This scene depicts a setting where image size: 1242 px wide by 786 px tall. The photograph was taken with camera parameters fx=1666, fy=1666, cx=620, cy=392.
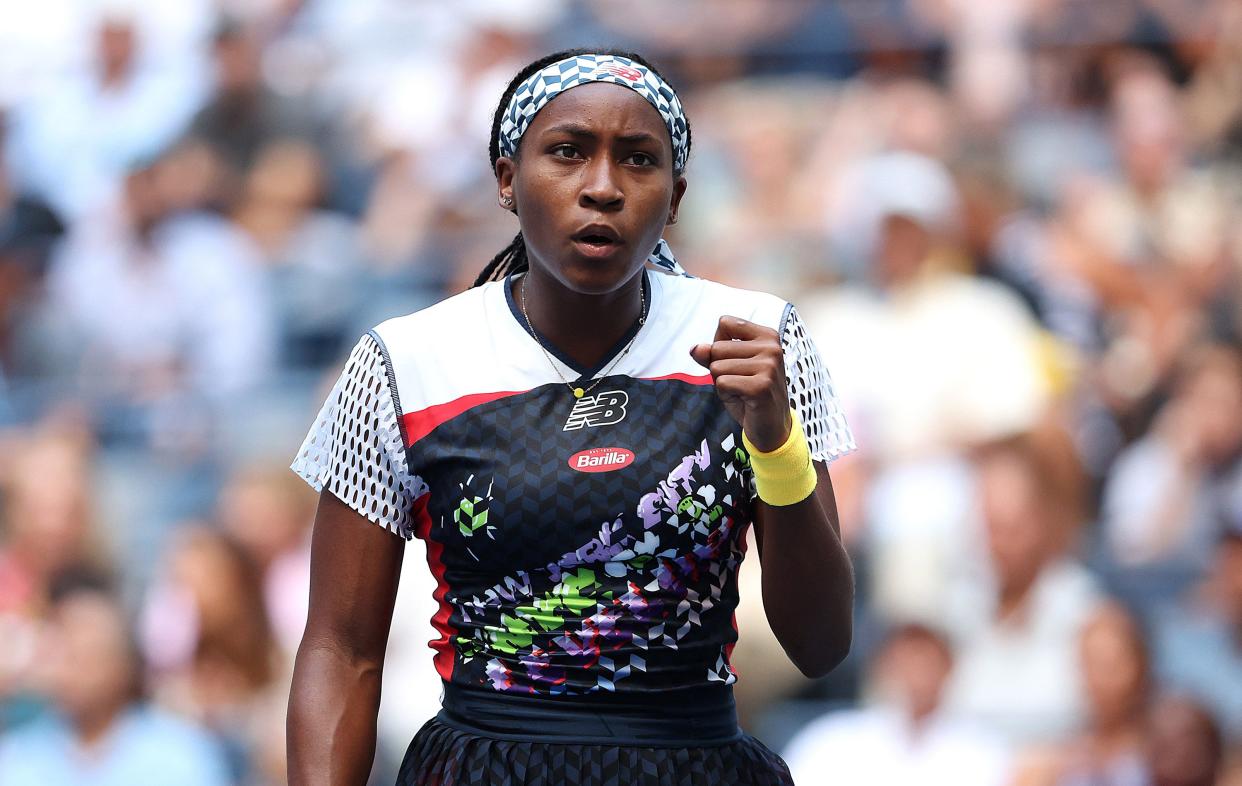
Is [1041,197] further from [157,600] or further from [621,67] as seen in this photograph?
[621,67]

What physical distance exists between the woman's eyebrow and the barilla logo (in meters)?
0.39

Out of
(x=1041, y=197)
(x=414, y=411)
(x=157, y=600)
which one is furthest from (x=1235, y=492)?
(x=414, y=411)

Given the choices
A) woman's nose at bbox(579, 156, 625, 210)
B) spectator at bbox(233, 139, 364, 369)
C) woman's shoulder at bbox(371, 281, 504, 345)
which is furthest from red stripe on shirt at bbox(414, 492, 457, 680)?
spectator at bbox(233, 139, 364, 369)

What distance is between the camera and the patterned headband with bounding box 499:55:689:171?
2145 millimetres

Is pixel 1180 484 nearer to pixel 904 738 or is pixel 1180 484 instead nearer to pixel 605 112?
pixel 904 738

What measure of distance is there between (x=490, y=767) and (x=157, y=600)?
14.4 feet

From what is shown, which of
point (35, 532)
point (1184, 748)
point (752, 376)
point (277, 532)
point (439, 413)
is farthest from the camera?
point (35, 532)

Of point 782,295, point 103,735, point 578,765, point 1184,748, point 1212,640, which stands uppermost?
point 782,295

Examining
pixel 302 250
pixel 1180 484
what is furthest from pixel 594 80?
pixel 302 250

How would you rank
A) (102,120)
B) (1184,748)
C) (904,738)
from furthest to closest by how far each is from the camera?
(102,120) → (904,738) → (1184,748)

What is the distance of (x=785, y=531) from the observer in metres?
2.05

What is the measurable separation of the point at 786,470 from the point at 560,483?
28 centimetres

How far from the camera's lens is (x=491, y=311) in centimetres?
227

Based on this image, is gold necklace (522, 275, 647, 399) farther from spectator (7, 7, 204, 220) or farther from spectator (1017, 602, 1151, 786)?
spectator (7, 7, 204, 220)
